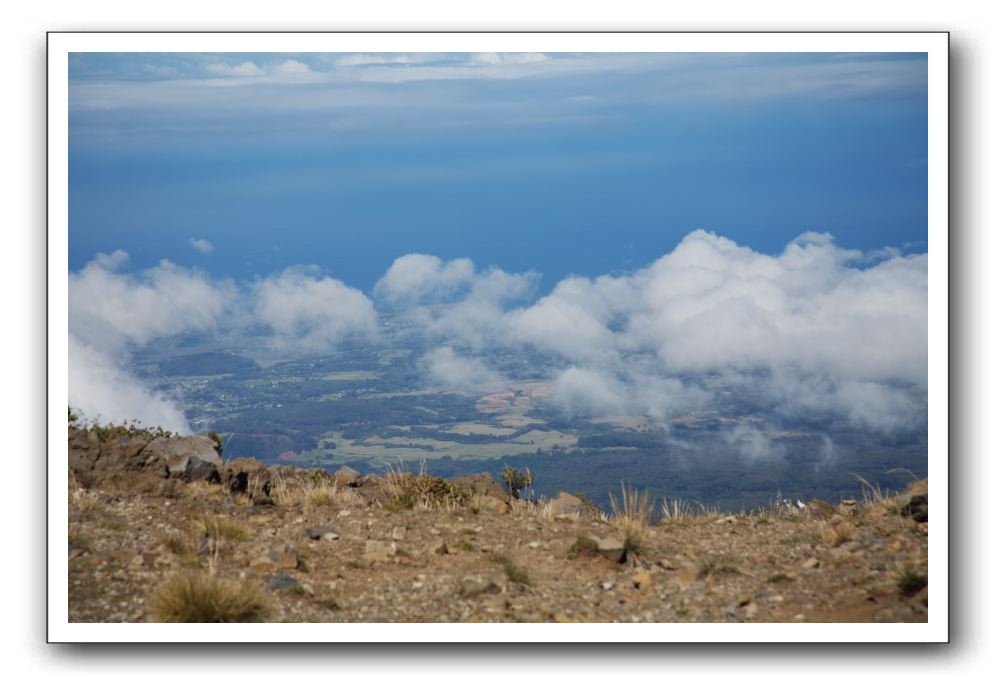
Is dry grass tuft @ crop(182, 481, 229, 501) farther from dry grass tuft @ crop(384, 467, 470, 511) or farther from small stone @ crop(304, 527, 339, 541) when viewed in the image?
dry grass tuft @ crop(384, 467, 470, 511)

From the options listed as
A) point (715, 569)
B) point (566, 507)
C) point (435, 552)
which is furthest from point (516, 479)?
point (715, 569)

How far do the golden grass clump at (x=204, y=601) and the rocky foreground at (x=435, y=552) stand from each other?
0.05 feet

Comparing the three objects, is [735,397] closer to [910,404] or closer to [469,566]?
[910,404]

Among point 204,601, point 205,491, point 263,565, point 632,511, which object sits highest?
point 205,491

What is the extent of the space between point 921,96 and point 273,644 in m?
6.86

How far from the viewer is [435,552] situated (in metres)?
8.39

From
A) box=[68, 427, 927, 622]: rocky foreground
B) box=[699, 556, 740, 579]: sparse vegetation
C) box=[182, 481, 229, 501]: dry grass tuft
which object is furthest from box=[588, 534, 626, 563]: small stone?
box=[182, 481, 229, 501]: dry grass tuft

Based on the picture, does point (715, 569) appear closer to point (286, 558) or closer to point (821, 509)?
point (821, 509)

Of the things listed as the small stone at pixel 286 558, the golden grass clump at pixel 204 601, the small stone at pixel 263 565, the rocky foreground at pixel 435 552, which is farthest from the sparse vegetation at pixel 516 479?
the golden grass clump at pixel 204 601

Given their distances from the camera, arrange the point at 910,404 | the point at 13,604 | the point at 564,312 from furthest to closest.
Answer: the point at 564,312 → the point at 910,404 → the point at 13,604

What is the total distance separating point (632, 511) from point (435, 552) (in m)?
1.92

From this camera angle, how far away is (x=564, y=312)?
19047mm

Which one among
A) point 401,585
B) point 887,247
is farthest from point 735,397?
point 401,585

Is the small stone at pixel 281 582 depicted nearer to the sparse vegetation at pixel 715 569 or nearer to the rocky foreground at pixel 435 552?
the rocky foreground at pixel 435 552
